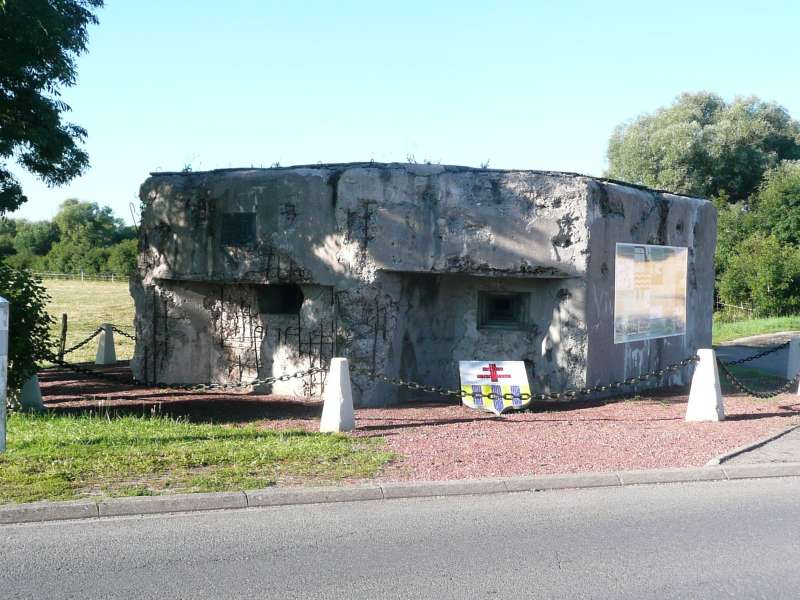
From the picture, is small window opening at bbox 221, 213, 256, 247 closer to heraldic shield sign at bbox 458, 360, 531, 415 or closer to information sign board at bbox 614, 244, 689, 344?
heraldic shield sign at bbox 458, 360, 531, 415

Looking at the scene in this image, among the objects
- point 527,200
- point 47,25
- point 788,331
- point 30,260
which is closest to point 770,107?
point 788,331

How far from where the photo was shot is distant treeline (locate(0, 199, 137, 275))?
67688 millimetres

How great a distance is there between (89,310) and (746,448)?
114 feet

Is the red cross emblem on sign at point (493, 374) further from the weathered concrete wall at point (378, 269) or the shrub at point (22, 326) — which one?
the shrub at point (22, 326)

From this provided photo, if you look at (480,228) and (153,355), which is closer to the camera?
(480,228)

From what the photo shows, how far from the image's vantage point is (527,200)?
12.6m

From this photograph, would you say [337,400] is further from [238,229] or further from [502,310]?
[502,310]

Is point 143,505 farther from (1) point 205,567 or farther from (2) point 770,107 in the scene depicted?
(2) point 770,107

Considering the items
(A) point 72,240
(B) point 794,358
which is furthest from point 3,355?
(A) point 72,240

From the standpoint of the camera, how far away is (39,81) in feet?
44.4

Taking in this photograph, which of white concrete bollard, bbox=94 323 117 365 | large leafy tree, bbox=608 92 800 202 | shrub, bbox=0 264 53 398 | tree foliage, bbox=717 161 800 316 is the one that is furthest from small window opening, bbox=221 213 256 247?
large leafy tree, bbox=608 92 800 202

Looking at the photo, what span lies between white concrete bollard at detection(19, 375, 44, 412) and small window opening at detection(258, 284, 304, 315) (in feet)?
11.1

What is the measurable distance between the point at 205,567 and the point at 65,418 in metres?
5.63

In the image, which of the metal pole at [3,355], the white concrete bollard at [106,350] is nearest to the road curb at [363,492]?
the metal pole at [3,355]
